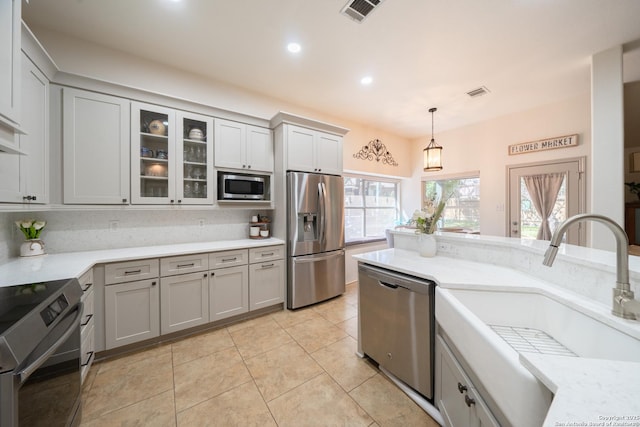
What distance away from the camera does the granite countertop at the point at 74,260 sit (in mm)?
1527

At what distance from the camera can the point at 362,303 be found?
1.98 m

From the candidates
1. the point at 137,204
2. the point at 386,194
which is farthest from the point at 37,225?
the point at 386,194

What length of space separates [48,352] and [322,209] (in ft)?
8.55

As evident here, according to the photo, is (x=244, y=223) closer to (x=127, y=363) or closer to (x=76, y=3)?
(x=127, y=363)

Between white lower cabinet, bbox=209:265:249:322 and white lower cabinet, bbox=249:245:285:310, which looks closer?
white lower cabinet, bbox=209:265:249:322

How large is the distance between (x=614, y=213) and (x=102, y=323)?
4.86m

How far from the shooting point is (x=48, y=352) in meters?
1.04

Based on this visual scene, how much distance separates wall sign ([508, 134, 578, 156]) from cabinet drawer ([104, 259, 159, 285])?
17.4ft

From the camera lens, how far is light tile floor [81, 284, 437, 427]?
5.01 feet

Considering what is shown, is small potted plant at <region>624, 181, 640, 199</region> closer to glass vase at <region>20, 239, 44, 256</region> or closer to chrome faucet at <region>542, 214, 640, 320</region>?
chrome faucet at <region>542, 214, 640, 320</region>

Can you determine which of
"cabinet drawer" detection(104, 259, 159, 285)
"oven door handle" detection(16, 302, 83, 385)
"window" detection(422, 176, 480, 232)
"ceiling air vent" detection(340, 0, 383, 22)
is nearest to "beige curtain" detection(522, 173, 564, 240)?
"window" detection(422, 176, 480, 232)

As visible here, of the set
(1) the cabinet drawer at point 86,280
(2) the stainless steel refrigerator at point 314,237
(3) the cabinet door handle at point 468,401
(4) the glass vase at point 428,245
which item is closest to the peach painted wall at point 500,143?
(2) the stainless steel refrigerator at point 314,237

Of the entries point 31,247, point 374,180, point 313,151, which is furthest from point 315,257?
point 31,247

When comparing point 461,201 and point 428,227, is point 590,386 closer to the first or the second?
point 428,227
